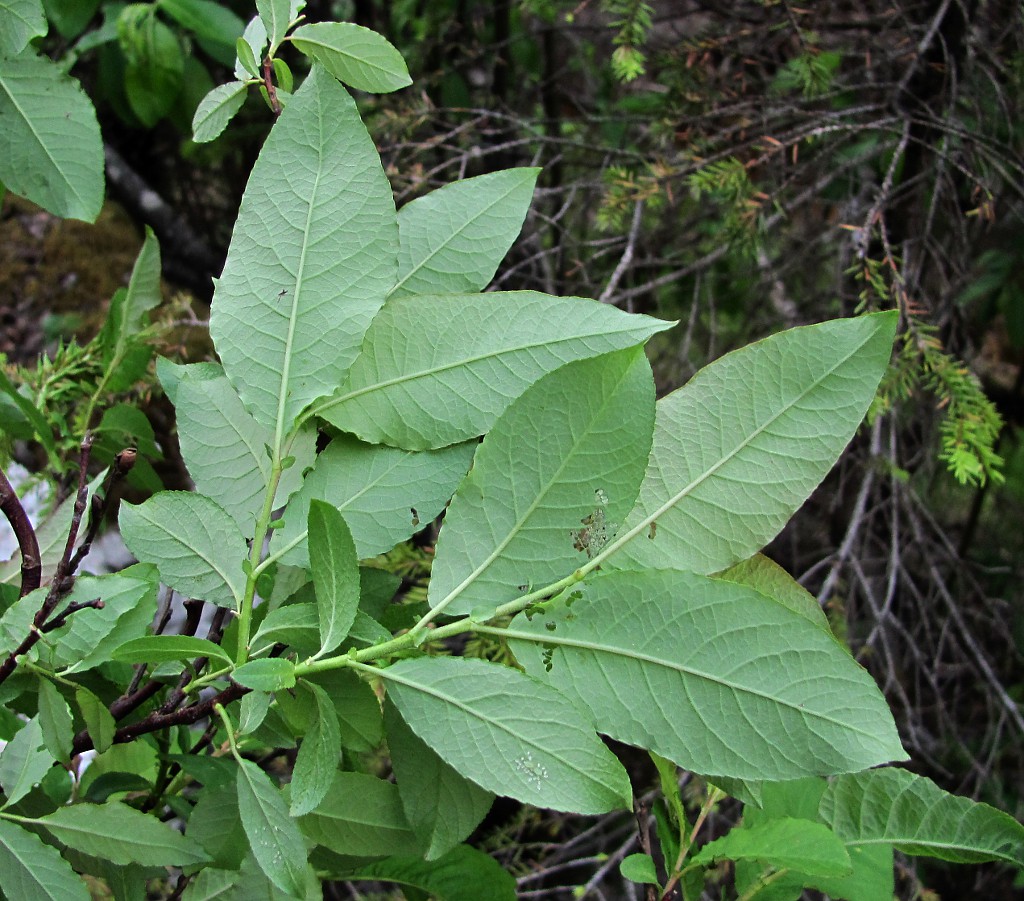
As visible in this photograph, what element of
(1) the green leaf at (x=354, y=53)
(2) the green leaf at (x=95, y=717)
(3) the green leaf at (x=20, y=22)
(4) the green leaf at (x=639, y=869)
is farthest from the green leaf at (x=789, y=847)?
(3) the green leaf at (x=20, y=22)

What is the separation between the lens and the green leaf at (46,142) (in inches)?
23.9

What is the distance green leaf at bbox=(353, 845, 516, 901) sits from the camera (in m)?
0.55

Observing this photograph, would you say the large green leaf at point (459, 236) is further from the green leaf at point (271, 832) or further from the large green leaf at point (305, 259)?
the green leaf at point (271, 832)

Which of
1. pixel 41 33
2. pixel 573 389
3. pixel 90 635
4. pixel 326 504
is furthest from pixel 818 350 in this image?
pixel 41 33

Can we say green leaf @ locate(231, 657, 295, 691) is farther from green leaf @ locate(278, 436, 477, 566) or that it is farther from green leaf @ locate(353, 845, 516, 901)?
green leaf @ locate(353, 845, 516, 901)

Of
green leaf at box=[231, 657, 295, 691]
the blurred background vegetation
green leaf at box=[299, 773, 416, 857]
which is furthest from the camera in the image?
the blurred background vegetation

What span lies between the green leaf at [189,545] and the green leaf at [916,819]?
40 centimetres

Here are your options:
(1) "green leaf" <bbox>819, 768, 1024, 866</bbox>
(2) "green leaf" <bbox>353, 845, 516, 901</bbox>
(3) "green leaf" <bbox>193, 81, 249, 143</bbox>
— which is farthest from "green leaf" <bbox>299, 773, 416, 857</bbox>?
(3) "green leaf" <bbox>193, 81, 249, 143</bbox>

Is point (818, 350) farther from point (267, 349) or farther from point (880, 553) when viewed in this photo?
point (880, 553)

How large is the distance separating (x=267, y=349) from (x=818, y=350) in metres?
0.27

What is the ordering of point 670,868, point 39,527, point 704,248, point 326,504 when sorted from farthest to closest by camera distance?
1. point 704,248
2. point 39,527
3. point 670,868
4. point 326,504

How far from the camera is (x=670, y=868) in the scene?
1.78 ft

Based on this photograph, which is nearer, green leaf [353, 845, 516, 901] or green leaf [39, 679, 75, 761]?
green leaf [39, 679, 75, 761]

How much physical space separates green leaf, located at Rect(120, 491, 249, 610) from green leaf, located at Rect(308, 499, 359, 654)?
0.22 feet
